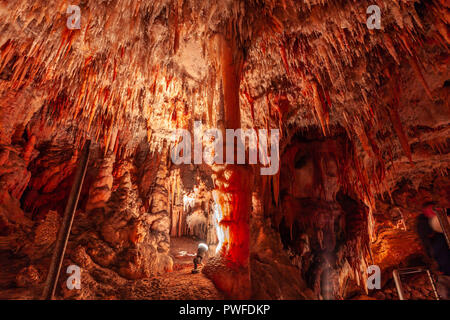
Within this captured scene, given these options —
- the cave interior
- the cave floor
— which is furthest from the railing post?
the cave floor

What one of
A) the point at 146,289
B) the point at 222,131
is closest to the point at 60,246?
the point at 146,289

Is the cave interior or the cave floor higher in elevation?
the cave interior

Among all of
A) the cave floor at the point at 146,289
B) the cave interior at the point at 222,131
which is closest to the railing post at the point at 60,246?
the cave interior at the point at 222,131

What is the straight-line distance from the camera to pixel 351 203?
413 inches

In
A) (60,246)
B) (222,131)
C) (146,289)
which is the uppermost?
(222,131)

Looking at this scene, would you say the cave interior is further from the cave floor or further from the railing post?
the railing post

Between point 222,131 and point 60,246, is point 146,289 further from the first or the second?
point 222,131

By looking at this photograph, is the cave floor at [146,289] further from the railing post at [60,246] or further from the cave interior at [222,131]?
the railing post at [60,246]
